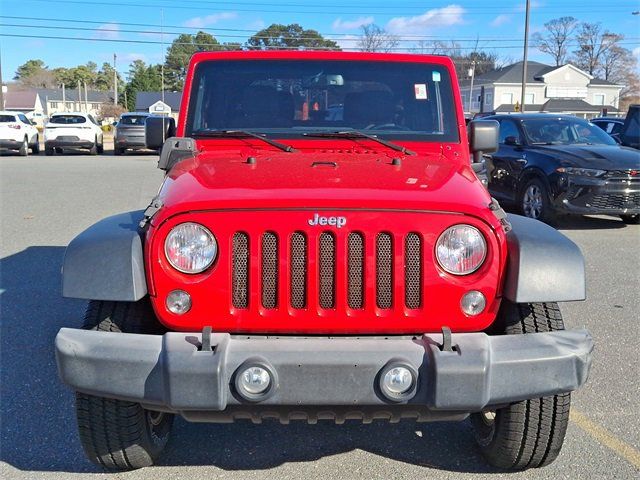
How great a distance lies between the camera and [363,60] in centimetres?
427

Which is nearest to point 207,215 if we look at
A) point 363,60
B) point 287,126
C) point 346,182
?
point 346,182

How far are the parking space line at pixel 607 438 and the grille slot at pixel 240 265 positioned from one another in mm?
2009

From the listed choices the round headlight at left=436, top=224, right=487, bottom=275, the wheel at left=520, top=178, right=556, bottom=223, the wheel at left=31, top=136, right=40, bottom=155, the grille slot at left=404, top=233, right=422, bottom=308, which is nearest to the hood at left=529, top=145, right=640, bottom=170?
the wheel at left=520, top=178, right=556, bottom=223

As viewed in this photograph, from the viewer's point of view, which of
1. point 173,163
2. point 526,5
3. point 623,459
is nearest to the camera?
point 623,459

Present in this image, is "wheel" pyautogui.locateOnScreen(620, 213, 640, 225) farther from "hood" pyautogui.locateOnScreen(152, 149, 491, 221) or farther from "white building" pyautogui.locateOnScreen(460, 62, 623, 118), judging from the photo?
"white building" pyautogui.locateOnScreen(460, 62, 623, 118)

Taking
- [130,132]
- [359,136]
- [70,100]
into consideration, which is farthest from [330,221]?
[70,100]

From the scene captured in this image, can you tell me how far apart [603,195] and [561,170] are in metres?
0.63

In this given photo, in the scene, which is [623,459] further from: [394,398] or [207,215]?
[207,215]

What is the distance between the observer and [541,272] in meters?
2.67

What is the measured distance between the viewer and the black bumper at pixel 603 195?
9125mm

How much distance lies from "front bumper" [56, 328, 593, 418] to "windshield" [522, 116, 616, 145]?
328 inches

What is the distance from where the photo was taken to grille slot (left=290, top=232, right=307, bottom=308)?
104 inches

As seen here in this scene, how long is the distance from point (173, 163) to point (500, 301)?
1.94 metres

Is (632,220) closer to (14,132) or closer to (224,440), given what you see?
(224,440)
